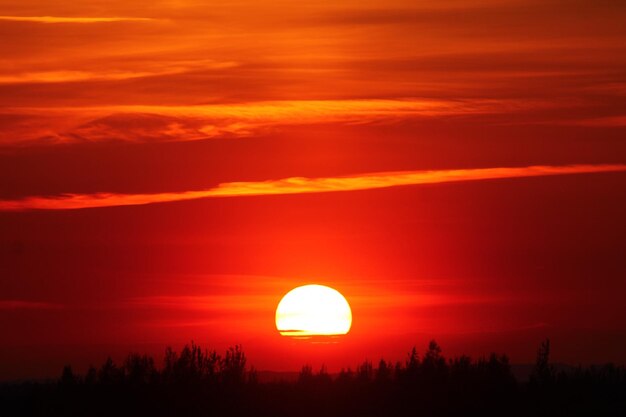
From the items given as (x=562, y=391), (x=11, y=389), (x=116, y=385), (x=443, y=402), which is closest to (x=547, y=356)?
(x=562, y=391)

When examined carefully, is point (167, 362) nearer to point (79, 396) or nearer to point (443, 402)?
point (79, 396)

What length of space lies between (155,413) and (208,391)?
8.07 meters

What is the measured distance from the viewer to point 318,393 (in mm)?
124250

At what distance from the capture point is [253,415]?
11338 cm

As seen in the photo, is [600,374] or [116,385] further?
[600,374]

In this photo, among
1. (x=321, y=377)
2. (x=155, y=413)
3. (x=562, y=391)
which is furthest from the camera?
(x=321, y=377)

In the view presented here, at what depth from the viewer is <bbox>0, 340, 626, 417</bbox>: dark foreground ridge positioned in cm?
11312

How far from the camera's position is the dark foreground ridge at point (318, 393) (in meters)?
113

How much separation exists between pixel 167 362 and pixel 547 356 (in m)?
38.2

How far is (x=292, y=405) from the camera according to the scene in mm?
118188

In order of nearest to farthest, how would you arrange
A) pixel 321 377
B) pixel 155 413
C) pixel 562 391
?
pixel 155 413
pixel 562 391
pixel 321 377

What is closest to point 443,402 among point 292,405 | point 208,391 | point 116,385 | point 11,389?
point 292,405

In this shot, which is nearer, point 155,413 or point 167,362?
point 155,413

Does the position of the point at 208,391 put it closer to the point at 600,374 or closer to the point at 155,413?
the point at 155,413
